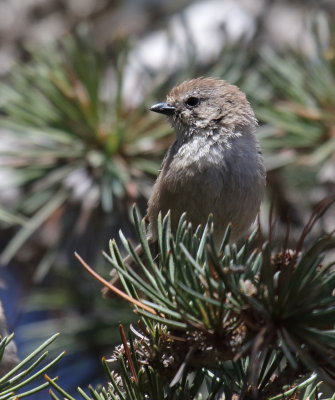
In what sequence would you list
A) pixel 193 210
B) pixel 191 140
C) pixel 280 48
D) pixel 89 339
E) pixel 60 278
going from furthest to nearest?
pixel 280 48
pixel 60 278
pixel 89 339
pixel 191 140
pixel 193 210

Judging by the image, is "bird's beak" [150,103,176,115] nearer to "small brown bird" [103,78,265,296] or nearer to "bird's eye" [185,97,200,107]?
"small brown bird" [103,78,265,296]

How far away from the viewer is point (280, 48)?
567 centimetres

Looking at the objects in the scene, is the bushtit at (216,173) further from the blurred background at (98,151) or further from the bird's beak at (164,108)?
the blurred background at (98,151)

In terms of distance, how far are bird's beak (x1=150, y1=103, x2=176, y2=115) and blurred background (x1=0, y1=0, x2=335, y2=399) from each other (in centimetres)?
8

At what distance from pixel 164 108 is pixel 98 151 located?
491 millimetres

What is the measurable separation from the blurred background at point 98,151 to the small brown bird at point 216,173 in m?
0.13

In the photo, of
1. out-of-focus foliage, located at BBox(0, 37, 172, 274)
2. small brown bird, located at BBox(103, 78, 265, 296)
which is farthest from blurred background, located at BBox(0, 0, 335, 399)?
small brown bird, located at BBox(103, 78, 265, 296)

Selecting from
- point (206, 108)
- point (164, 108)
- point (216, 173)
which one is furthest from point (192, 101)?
point (216, 173)

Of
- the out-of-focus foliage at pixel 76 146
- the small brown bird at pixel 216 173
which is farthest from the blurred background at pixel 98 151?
the small brown bird at pixel 216 173

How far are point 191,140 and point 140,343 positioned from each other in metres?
2.20

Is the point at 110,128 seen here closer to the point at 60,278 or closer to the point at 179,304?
the point at 60,278

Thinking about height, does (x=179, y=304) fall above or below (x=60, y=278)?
below

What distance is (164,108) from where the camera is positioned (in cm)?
430

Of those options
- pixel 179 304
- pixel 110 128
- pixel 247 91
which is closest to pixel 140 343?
pixel 179 304
